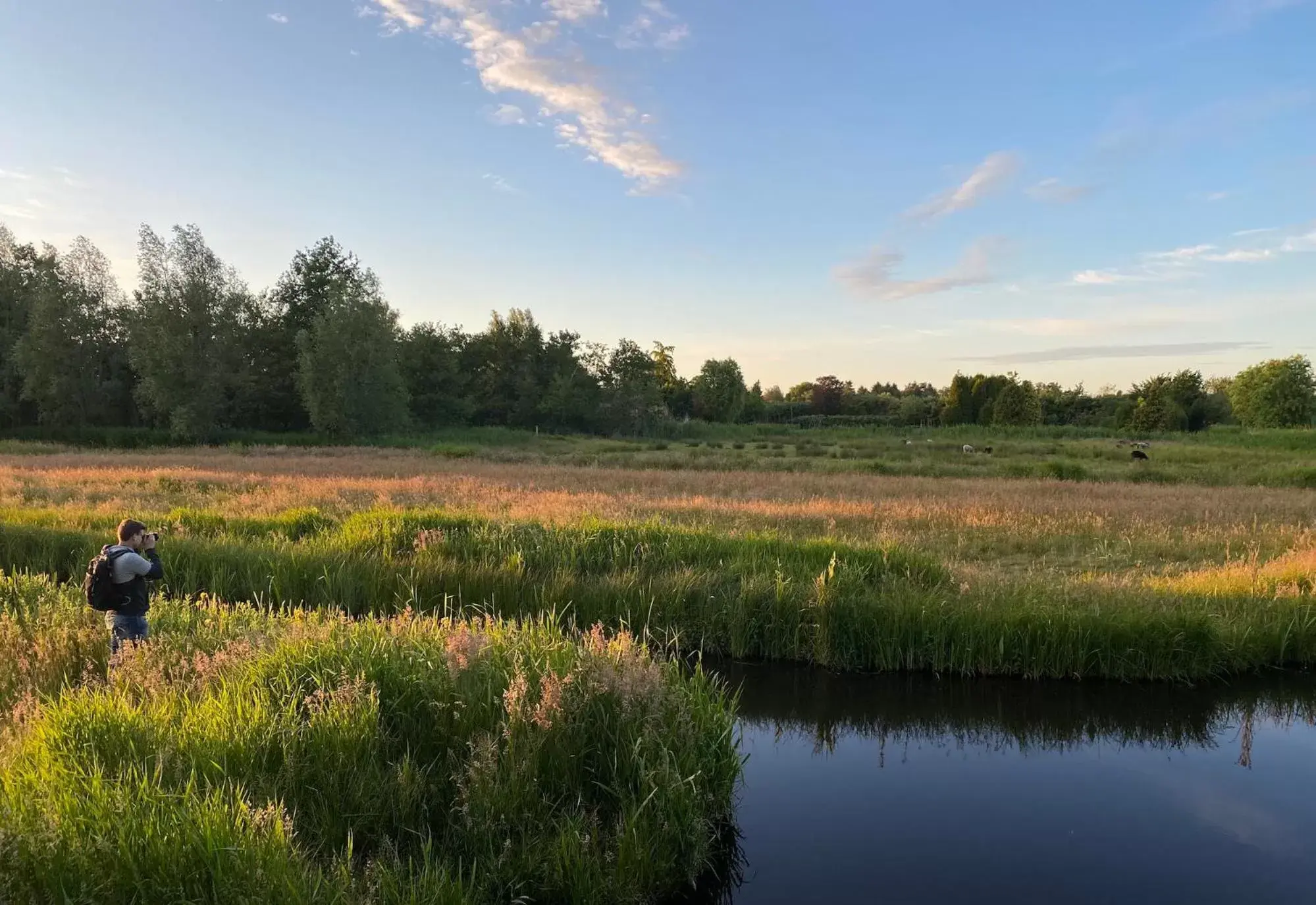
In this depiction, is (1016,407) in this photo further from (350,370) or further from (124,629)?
(124,629)

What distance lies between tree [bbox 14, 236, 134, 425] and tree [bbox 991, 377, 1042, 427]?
82.5m

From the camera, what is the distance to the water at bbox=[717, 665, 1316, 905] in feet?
17.0

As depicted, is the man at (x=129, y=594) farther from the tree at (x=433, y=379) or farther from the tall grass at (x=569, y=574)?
the tree at (x=433, y=379)

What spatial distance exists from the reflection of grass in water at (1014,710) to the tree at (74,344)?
56257 mm

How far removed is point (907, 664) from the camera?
8734 millimetres

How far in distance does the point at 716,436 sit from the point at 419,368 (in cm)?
3114

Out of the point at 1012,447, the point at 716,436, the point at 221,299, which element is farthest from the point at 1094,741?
the point at 716,436

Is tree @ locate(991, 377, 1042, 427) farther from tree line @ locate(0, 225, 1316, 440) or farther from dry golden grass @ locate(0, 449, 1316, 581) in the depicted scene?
dry golden grass @ locate(0, 449, 1316, 581)

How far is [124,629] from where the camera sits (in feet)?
22.2

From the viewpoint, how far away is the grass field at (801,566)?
8.70m

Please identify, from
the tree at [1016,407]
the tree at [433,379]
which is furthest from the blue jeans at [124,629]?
the tree at [1016,407]

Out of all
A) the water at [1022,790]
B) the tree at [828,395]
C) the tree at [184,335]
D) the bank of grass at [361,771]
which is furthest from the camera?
the tree at [828,395]

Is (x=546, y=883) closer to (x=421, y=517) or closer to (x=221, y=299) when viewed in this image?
(x=421, y=517)

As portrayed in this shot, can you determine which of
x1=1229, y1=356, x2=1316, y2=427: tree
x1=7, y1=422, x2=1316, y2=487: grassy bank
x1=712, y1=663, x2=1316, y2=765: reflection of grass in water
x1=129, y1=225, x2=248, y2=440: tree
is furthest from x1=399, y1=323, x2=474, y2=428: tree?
x1=1229, y1=356, x2=1316, y2=427: tree
